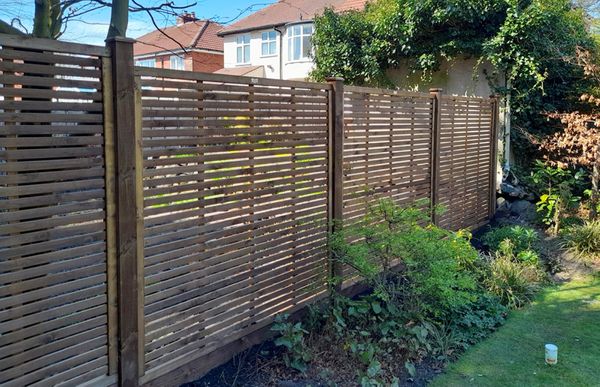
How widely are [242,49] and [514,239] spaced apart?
18982 millimetres

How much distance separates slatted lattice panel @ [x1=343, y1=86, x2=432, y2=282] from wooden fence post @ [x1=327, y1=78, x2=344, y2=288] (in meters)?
0.14

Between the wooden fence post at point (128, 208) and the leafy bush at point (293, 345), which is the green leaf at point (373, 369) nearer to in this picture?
the leafy bush at point (293, 345)

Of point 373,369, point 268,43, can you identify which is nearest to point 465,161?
point 373,369

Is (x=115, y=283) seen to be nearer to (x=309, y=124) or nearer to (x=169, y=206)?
(x=169, y=206)

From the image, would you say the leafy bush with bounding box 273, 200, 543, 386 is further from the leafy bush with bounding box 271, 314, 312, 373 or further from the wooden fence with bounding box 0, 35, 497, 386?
the wooden fence with bounding box 0, 35, 497, 386

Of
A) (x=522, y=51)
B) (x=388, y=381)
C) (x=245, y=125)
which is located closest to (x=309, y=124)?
(x=245, y=125)

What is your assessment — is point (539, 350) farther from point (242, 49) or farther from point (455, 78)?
point (242, 49)

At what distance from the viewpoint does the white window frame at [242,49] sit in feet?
75.6

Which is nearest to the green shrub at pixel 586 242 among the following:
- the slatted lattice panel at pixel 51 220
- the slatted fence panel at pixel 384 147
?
the slatted fence panel at pixel 384 147

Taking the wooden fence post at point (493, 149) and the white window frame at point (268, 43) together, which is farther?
the white window frame at point (268, 43)

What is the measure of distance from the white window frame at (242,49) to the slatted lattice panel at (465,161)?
16740 mm

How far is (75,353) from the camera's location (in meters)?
2.56

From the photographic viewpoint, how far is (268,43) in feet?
72.1

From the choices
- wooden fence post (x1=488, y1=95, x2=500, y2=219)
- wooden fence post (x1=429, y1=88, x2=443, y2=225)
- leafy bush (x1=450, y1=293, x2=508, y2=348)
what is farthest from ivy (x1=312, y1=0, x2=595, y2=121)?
leafy bush (x1=450, y1=293, x2=508, y2=348)
